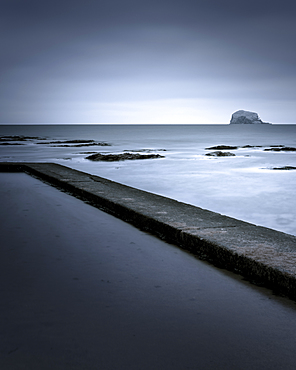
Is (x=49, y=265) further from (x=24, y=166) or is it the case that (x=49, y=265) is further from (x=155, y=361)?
(x=24, y=166)

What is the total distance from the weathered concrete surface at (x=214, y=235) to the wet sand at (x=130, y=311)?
0.38 feet

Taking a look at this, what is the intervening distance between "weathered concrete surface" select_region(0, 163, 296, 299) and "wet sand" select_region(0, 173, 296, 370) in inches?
4.6

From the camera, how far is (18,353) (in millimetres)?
1576

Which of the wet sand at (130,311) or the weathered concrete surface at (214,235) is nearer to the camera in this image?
the wet sand at (130,311)

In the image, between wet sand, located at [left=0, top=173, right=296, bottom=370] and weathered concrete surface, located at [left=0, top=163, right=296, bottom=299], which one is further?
weathered concrete surface, located at [left=0, top=163, right=296, bottom=299]

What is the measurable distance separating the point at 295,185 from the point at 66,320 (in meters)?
7.00

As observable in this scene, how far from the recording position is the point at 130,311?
1.94m

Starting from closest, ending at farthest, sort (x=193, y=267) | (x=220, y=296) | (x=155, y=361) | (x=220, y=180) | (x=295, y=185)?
(x=155, y=361) < (x=220, y=296) < (x=193, y=267) < (x=295, y=185) < (x=220, y=180)

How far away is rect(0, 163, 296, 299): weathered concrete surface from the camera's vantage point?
232 centimetres

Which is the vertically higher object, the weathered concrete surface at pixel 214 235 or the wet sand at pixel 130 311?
the weathered concrete surface at pixel 214 235

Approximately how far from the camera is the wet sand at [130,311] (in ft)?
A: 5.14

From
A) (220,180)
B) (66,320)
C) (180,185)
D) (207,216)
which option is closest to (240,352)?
(66,320)

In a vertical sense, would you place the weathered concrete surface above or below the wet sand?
above

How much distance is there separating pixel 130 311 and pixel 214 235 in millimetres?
1246
